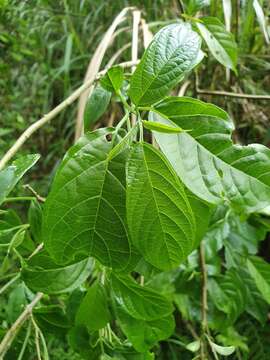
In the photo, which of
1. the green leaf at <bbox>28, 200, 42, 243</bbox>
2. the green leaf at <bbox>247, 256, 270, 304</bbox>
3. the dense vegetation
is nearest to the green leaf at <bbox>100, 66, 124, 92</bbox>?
the dense vegetation

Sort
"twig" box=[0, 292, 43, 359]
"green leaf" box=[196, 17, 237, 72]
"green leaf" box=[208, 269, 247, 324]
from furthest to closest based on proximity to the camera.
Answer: "green leaf" box=[208, 269, 247, 324] < "green leaf" box=[196, 17, 237, 72] < "twig" box=[0, 292, 43, 359]

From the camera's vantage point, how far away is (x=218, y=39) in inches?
30.6

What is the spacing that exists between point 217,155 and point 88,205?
12 cm

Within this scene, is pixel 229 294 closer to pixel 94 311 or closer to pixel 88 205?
pixel 94 311

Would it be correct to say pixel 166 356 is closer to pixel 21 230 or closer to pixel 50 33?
pixel 21 230

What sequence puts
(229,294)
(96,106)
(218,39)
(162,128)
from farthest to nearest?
(229,294) → (218,39) → (96,106) → (162,128)

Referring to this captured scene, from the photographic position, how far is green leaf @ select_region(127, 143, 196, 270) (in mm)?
395

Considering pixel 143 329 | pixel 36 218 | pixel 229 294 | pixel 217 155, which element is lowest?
pixel 229 294

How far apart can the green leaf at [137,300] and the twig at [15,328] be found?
0.12 meters

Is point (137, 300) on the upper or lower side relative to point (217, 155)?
lower

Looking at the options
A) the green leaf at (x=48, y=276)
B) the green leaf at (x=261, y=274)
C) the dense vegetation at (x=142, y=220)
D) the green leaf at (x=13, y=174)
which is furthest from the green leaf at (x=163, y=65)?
the green leaf at (x=261, y=274)

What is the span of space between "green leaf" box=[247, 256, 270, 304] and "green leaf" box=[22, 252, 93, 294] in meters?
0.40

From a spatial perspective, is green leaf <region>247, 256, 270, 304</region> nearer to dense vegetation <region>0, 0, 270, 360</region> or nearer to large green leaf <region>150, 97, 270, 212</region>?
dense vegetation <region>0, 0, 270, 360</region>

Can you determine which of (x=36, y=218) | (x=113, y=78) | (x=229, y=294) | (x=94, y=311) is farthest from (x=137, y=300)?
(x=229, y=294)
